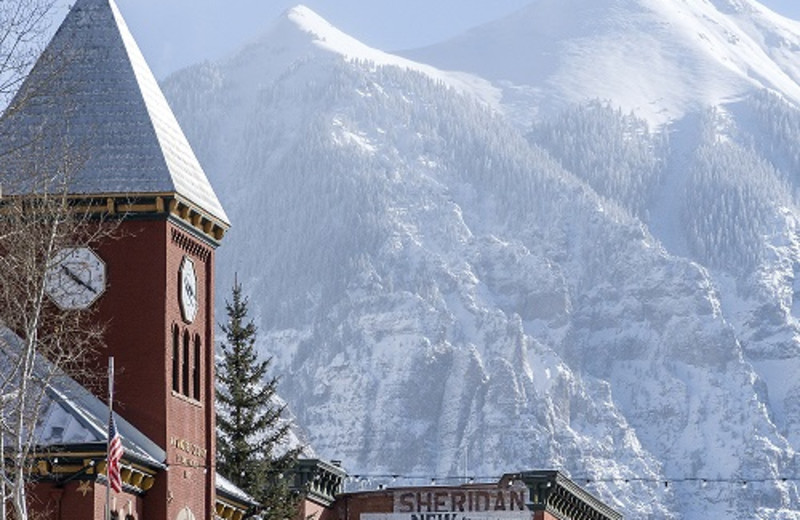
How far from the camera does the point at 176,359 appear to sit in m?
58.0

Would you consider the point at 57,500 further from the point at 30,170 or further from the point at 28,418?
the point at 30,170

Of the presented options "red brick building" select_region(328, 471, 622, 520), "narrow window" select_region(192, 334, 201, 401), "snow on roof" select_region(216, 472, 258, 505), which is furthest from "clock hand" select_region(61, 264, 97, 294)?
"red brick building" select_region(328, 471, 622, 520)

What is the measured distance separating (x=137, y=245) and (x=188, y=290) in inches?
86.1

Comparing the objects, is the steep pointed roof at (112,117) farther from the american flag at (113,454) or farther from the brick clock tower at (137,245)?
the american flag at (113,454)

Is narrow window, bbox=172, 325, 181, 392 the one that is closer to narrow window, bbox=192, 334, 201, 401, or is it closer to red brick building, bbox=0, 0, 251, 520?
red brick building, bbox=0, 0, 251, 520

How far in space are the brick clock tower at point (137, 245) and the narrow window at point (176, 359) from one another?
23 mm

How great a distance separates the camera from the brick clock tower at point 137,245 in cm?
5625

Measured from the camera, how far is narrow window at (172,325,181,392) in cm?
5766

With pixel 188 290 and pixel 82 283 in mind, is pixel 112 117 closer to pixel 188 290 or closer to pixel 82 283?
pixel 82 283

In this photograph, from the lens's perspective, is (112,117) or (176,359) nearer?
(112,117)

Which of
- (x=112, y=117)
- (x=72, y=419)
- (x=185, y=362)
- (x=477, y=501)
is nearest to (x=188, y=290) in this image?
(x=185, y=362)

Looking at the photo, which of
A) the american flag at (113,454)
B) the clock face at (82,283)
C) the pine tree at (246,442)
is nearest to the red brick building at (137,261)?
the clock face at (82,283)

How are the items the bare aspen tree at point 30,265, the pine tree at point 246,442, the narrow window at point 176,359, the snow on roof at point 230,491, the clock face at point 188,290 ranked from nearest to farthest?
1. the bare aspen tree at point 30,265
2. the narrow window at point 176,359
3. the clock face at point 188,290
4. the snow on roof at point 230,491
5. the pine tree at point 246,442

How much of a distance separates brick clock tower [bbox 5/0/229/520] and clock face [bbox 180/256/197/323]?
0.13 ft
